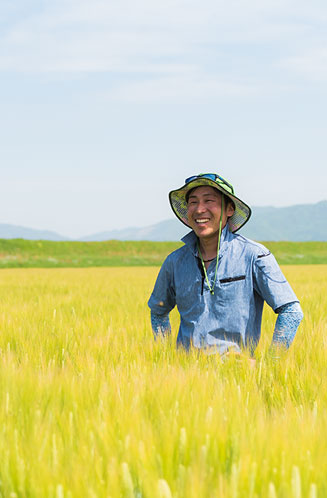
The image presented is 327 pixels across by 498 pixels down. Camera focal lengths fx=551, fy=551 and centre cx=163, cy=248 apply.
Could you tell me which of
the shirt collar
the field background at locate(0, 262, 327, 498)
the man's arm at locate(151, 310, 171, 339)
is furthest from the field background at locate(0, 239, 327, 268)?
the field background at locate(0, 262, 327, 498)

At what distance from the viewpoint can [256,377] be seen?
102 inches

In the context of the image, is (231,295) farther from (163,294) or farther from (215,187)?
(215,187)

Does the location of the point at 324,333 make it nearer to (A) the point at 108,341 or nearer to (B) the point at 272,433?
(A) the point at 108,341

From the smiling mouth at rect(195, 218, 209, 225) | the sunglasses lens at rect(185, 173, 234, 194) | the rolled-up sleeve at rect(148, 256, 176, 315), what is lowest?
the rolled-up sleeve at rect(148, 256, 176, 315)

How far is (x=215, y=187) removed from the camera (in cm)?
322

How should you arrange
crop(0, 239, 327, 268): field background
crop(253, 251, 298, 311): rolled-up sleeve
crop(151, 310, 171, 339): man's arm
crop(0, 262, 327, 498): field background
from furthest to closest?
crop(0, 239, 327, 268): field background < crop(151, 310, 171, 339): man's arm < crop(253, 251, 298, 311): rolled-up sleeve < crop(0, 262, 327, 498): field background

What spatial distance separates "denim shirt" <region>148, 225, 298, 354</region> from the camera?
3186 millimetres

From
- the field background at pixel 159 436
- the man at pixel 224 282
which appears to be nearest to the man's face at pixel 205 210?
the man at pixel 224 282

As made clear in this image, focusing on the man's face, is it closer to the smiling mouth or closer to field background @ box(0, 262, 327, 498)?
the smiling mouth

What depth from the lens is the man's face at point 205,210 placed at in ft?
10.6

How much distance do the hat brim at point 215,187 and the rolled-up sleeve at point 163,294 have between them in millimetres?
327

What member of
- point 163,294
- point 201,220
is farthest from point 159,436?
point 163,294

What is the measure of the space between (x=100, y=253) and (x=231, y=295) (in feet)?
120

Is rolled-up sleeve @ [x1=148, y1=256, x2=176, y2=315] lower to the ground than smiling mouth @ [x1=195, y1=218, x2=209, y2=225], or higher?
lower
